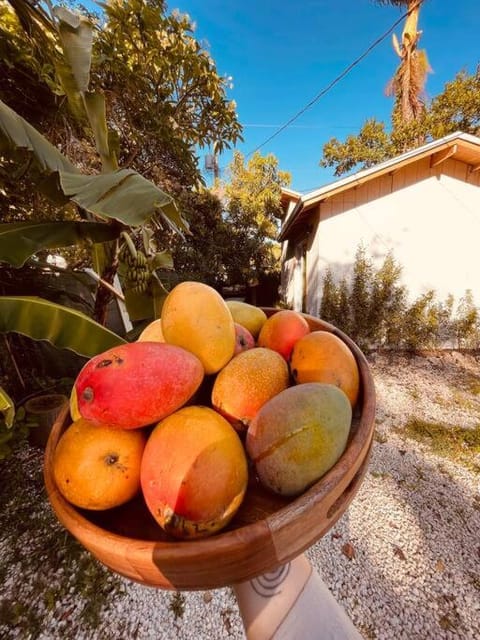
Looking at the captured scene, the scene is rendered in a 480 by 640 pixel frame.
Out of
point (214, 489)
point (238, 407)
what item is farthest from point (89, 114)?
point (214, 489)

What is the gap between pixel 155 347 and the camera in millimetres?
651

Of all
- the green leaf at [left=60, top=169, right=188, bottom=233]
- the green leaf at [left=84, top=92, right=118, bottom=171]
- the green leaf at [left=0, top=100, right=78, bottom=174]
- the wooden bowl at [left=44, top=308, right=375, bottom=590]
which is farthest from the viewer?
the green leaf at [left=84, top=92, right=118, bottom=171]

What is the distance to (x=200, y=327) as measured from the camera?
752 millimetres

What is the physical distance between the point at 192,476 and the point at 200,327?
1.18ft

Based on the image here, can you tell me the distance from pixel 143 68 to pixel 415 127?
1138 cm

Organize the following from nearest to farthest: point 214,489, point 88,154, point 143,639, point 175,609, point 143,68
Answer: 1. point 214,489
2. point 143,639
3. point 175,609
4. point 143,68
5. point 88,154

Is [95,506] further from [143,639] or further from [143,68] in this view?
[143,68]

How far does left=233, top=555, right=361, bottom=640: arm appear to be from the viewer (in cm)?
74

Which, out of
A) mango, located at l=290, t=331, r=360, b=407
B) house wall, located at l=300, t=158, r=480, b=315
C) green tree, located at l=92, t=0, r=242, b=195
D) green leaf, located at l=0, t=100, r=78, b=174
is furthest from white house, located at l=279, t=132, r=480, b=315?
mango, located at l=290, t=331, r=360, b=407

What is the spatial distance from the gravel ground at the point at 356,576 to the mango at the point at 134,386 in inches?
81.0

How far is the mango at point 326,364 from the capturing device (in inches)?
28.7

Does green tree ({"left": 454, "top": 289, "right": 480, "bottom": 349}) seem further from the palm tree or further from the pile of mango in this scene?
the palm tree

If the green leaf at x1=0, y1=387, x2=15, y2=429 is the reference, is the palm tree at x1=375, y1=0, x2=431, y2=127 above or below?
above

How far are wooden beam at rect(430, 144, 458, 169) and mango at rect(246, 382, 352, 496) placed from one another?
704 centimetres
